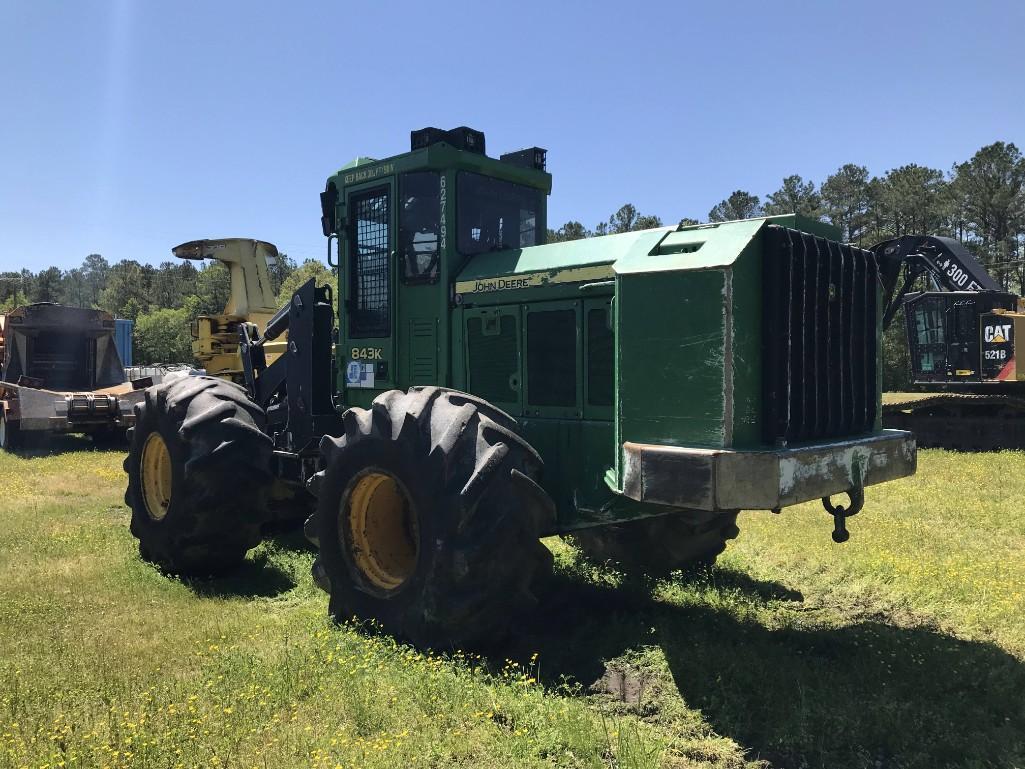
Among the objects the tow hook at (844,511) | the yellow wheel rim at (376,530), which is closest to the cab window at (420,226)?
the yellow wheel rim at (376,530)

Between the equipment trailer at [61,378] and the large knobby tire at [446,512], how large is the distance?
1252 centimetres

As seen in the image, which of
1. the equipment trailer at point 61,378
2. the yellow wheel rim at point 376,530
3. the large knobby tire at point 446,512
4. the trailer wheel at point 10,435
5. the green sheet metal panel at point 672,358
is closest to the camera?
the green sheet metal panel at point 672,358

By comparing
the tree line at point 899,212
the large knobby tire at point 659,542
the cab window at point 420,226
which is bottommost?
the large knobby tire at point 659,542

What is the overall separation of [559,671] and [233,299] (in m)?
13.1

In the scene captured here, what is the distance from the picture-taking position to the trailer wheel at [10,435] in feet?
52.1

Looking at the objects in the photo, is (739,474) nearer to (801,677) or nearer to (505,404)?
(801,677)

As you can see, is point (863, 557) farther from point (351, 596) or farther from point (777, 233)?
A: point (351, 596)

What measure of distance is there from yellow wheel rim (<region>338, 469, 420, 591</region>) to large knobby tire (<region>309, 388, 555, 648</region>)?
0.01m

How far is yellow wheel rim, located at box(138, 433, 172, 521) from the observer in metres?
7.43

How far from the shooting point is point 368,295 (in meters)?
6.77

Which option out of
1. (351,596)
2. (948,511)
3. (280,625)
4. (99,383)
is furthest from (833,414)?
(99,383)

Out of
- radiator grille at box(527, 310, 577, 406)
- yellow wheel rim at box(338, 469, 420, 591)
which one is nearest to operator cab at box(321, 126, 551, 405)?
radiator grille at box(527, 310, 577, 406)

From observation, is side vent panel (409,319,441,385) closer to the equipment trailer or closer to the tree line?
the equipment trailer

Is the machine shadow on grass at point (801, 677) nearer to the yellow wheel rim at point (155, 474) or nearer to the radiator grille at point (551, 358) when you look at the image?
the radiator grille at point (551, 358)
